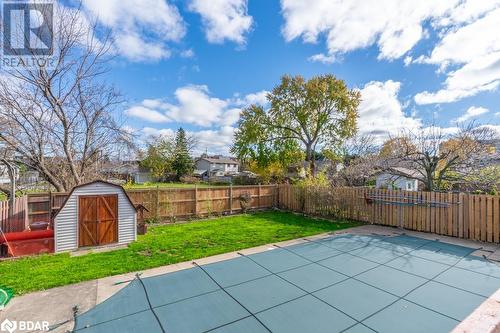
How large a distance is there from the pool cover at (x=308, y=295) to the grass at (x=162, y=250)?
102 cm

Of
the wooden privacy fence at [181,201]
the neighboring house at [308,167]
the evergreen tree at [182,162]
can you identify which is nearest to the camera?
the wooden privacy fence at [181,201]

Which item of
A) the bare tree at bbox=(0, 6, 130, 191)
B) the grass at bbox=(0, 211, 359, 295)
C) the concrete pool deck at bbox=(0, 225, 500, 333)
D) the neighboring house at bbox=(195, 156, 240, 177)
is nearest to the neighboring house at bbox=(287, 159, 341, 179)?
the grass at bbox=(0, 211, 359, 295)

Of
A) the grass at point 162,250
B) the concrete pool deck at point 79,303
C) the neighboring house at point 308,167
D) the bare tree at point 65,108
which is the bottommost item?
the grass at point 162,250

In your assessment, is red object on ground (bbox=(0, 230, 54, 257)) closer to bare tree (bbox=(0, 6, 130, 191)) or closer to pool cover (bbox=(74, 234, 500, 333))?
bare tree (bbox=(0, 6, 130, 191))

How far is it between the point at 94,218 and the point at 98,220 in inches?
4.7

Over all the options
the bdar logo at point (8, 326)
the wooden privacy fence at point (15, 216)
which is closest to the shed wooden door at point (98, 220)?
the wooden privacy fence at point (15, 216)

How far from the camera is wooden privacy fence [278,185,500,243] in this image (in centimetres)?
687

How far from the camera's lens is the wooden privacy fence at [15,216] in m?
6.25

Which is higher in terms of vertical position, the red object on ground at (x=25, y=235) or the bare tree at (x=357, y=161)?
the bare tree at (x=357, y=161)

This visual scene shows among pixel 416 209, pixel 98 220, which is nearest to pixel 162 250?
pixel 98 220

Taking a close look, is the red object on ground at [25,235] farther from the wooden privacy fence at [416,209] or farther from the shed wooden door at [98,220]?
the wooden privacy fence at [416,209]

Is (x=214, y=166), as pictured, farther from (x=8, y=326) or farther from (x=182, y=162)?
(x=8, y=326)

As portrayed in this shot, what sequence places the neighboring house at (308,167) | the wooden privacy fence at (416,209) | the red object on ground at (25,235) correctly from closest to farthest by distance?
the red object on ground at (25,235)
the wooden privacy fence at (416,209)
the neighboring house at (308,167)

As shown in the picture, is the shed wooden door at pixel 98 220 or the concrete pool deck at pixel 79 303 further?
the shed wooden door at pixel 98 220
